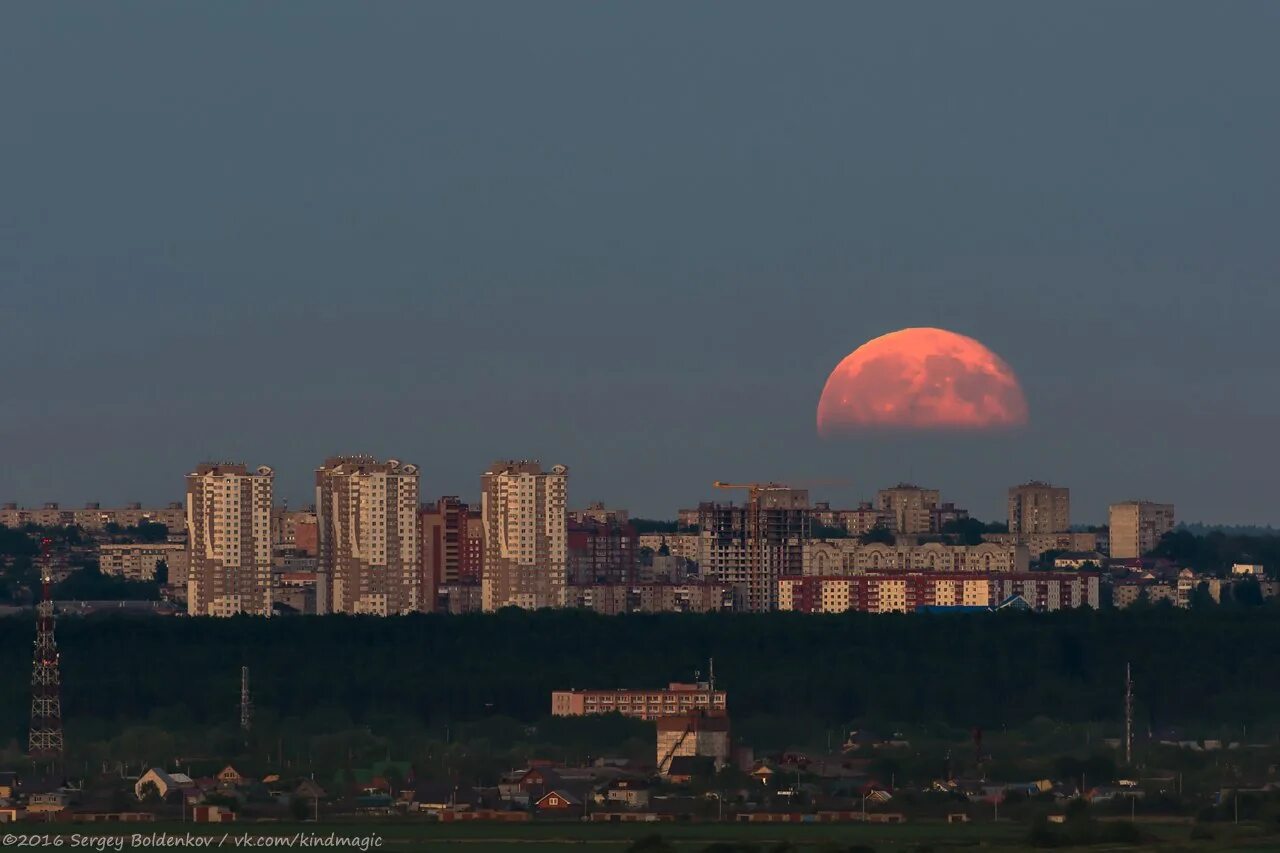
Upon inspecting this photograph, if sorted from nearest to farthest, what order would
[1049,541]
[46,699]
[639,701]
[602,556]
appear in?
1. [46,699]
2. [639,701]
3. [602,556]
4. [1049,541]

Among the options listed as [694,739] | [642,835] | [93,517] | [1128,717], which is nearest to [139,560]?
[93,517]

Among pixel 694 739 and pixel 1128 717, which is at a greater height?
pixel 1128 717

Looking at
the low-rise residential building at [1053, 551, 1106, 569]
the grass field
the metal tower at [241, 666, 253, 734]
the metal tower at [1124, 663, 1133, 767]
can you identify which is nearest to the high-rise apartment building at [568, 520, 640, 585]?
the low-rise residential building at [1053, 551, 1106, 569]

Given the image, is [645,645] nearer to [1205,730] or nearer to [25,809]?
[1205,730]

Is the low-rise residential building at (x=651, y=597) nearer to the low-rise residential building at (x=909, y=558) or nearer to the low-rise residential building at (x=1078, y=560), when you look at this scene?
the low-rise residential building at (x=909, y=558)

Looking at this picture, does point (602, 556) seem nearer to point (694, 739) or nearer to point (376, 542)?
point (376, 542)

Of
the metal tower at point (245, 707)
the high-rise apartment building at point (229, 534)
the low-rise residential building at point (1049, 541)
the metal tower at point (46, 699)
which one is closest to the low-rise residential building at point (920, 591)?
the high-rise apartment building at point (229, 534)

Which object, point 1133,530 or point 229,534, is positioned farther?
point 1133,530

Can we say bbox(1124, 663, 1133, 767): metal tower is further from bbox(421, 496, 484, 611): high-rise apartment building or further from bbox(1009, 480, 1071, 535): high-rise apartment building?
bbox(1009, 480, 1071, 535): high-rise apartment building
